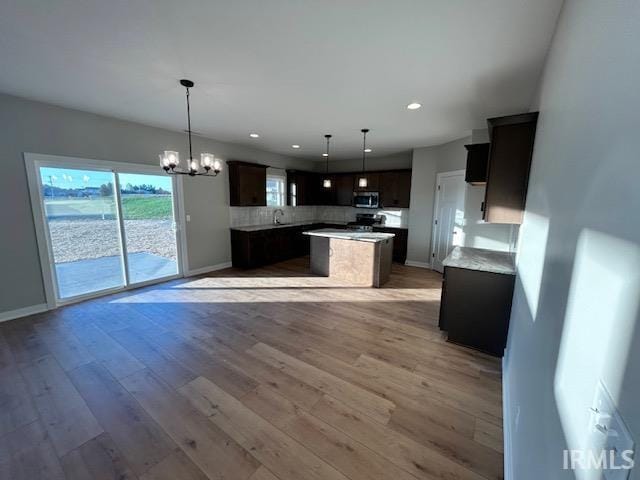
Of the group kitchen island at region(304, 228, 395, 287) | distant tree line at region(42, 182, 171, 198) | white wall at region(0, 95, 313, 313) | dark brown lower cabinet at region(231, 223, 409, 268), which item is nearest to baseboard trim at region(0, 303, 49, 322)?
white wall at region(0, 95, 313, 313)

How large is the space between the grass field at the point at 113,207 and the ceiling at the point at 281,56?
4.28 ft

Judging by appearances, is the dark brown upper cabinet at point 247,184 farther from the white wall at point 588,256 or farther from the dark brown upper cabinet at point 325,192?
the white wall at point 588,256

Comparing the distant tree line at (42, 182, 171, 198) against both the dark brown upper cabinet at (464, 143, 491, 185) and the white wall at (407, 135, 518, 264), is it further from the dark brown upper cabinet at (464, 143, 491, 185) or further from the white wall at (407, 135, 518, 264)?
the white wall at (407, 135, 518, 264)

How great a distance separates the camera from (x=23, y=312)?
133 inches

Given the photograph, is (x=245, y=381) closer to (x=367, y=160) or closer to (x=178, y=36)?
(x=178, y=36)

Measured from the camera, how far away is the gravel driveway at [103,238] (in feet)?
12.3

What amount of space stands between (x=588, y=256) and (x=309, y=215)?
304 inches

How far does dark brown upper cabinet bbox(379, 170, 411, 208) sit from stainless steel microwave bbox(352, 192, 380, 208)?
133mm

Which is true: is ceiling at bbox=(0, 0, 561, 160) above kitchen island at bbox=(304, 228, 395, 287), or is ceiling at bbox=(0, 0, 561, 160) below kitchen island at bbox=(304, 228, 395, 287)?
above

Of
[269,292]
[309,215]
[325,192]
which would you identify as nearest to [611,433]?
[269,292]

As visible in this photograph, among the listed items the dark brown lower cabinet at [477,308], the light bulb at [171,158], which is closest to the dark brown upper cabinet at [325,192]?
the light bulb at [171,158]

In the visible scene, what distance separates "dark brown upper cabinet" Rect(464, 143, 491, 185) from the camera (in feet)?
10.5

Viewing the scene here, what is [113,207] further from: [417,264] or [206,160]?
[417,264]

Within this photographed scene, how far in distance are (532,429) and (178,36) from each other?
3.23 m
